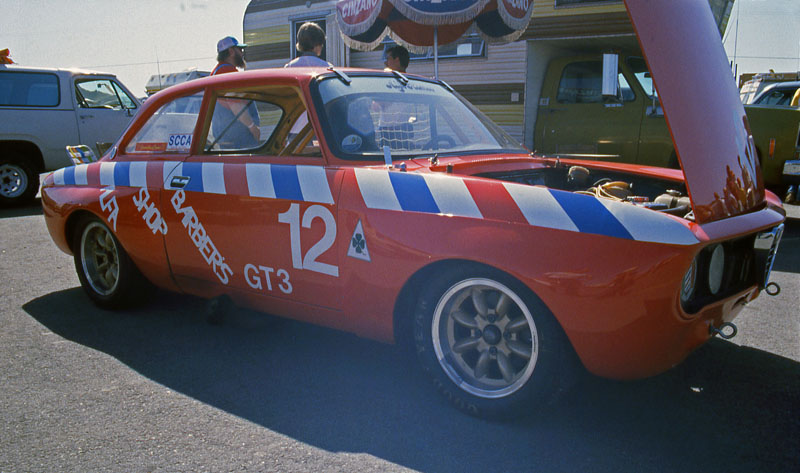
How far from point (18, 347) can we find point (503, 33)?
16.7ft

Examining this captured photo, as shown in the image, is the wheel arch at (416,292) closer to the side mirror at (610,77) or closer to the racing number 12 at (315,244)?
the racing number 12 at (315,244)

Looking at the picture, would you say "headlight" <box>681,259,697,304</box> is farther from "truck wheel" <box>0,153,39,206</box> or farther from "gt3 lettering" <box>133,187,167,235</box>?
"truck wheel" <box>0,153,39,206</box>

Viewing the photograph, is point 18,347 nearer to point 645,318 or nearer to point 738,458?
point 645,318

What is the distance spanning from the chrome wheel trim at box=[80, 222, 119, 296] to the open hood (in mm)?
3308

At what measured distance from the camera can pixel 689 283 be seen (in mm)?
2279

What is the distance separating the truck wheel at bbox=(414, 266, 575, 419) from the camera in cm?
241

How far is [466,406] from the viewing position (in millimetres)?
2605

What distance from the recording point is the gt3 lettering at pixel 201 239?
3.37 metres

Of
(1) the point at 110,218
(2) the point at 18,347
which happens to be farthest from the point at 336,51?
(2) the point at 18,347

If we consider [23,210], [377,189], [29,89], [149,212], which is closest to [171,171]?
[149,212]

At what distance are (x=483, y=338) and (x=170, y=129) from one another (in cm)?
232

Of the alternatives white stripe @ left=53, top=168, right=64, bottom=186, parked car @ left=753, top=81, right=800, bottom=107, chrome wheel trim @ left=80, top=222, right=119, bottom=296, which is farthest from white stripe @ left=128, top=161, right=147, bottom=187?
parked car @ left=753, top=81, right=800, bottom=107

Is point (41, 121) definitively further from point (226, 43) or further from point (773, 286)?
point (773, 286)

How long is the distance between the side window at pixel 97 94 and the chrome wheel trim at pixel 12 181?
1.35 metres
